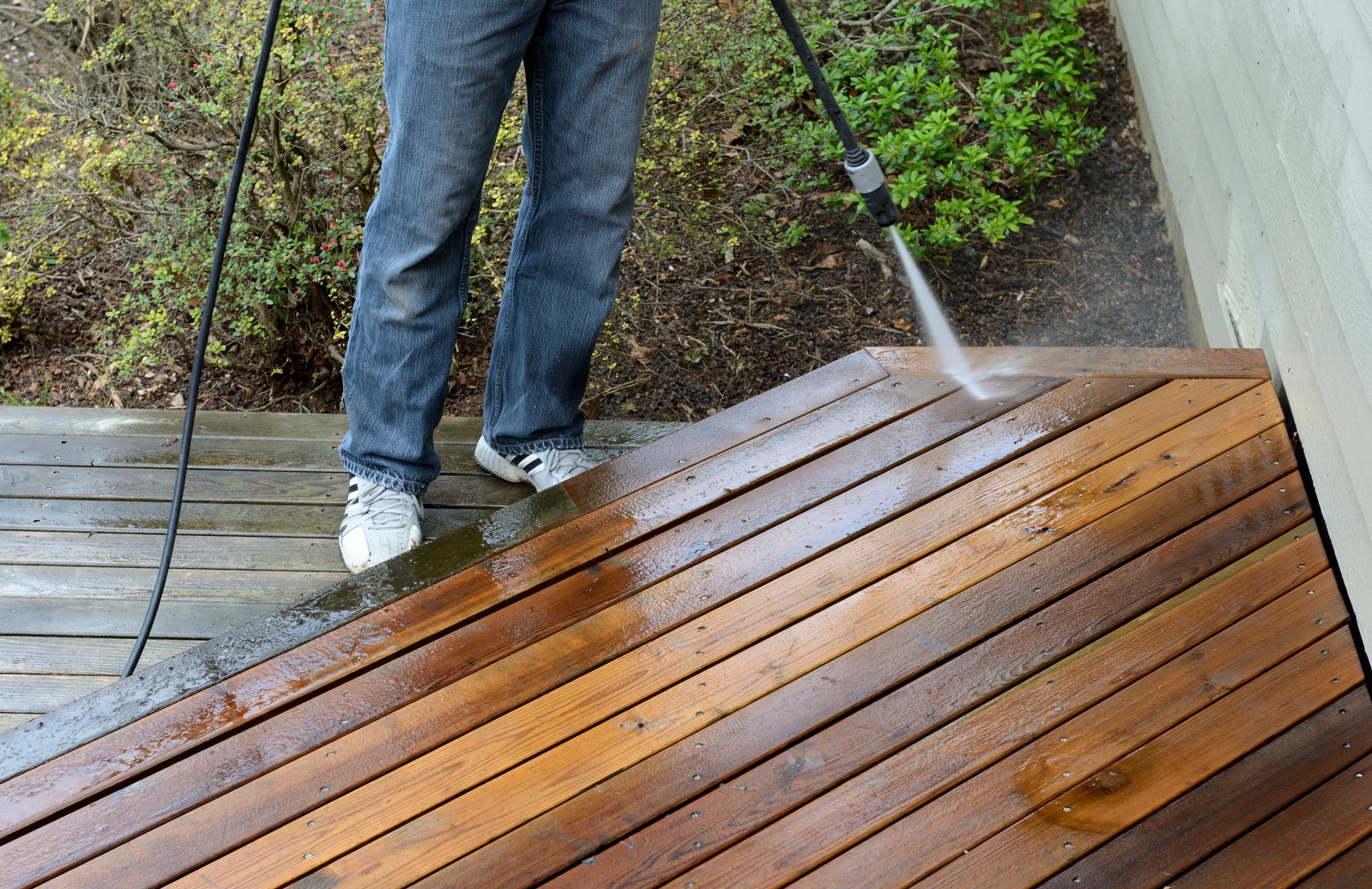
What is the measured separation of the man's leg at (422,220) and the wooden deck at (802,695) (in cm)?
24

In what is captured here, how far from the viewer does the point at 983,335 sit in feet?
9.96

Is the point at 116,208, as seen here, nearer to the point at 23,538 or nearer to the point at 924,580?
the point at 23,538

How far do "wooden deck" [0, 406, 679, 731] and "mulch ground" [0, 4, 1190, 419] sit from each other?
73 centimetres

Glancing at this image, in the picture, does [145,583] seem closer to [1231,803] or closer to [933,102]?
[1231,803]

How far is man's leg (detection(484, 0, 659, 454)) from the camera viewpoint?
185cm

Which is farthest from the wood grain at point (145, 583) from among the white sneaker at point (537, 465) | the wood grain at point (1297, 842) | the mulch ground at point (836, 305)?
the wood grain at point (1297, 842)

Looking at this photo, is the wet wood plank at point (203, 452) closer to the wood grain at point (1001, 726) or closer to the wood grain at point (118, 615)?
the wood grain at point (118, 615)

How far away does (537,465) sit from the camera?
7.11 ft

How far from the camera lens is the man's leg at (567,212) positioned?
1.85m

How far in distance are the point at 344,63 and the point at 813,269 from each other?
1529mm

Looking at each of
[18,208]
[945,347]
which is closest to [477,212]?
[945,347]

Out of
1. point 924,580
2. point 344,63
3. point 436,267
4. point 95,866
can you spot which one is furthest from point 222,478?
point 344,63

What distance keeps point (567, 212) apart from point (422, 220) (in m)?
0.28

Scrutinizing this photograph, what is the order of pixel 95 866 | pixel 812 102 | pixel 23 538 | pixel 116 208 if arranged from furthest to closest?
1. pixel 812 102
2. pixel 116 208
3. pixel 23 538
4. pixel 95 866
